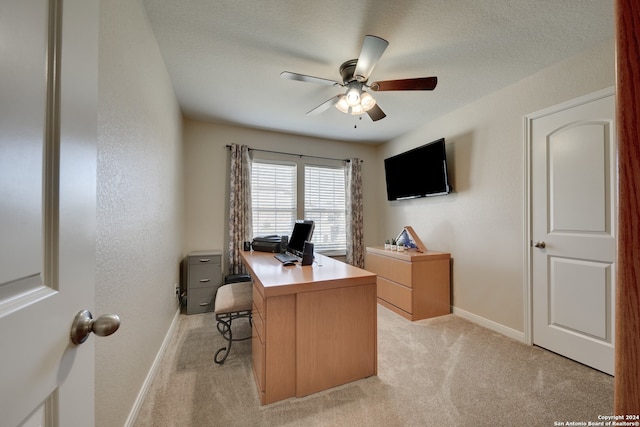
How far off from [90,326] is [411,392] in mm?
1908

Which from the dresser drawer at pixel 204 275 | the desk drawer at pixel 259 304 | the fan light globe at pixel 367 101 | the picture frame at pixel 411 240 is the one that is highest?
the fan light globe at pixel 367 101

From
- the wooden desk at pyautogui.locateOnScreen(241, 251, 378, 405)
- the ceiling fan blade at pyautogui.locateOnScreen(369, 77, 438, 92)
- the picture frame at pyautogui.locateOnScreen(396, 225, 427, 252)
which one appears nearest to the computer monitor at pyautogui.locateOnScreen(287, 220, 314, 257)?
the wooden desk at pyautogui.locateOnScreen(241, 251, 378, 405)

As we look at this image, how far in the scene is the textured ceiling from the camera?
1.60 meters

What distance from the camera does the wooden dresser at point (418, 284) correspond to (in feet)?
9.38

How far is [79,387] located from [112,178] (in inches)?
38.9

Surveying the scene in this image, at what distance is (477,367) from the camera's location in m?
1.94

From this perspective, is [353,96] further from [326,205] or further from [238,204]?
[326,205]

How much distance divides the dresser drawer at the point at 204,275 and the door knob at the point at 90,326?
277 centimetres

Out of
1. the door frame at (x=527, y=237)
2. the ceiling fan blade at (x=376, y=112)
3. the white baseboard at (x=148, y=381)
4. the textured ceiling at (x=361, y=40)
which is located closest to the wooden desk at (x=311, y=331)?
the white baseboard at (x=148, y=381)

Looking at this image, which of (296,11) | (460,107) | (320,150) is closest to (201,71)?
(296,11)

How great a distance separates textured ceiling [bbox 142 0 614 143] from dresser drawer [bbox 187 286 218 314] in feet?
7.86

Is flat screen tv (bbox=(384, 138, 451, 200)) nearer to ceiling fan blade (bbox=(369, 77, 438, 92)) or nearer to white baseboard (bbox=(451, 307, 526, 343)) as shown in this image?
ceiling fan blade (bbox=(369, 77, 438, 92))

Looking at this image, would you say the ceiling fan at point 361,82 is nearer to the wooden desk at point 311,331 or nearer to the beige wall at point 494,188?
the beige wall at point 494,188

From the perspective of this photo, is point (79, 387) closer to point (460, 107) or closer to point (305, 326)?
point (305, 326)
